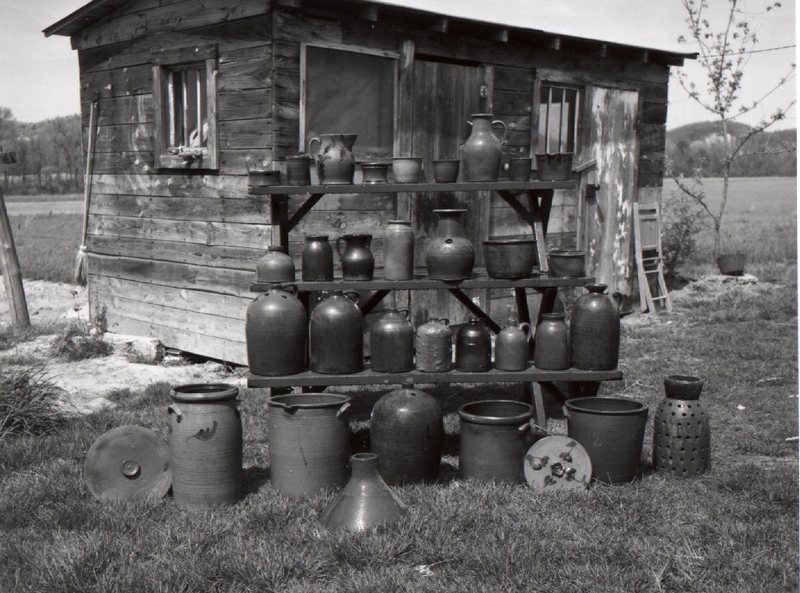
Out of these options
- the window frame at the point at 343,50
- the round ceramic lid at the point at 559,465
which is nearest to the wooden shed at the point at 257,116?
the window frame at the point at 343,50

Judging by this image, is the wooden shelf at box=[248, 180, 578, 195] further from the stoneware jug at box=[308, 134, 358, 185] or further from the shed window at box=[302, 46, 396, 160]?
the shed window at box=[302, 46, 396, 160]

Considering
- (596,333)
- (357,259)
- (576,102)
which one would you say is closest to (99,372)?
(357,259)

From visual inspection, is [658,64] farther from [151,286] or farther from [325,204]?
[151,286]

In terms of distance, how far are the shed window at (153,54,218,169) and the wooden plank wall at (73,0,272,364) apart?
0.14m

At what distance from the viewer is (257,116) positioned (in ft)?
23.0

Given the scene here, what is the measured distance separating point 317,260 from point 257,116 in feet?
7.58

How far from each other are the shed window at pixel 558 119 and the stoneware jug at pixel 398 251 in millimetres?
4672

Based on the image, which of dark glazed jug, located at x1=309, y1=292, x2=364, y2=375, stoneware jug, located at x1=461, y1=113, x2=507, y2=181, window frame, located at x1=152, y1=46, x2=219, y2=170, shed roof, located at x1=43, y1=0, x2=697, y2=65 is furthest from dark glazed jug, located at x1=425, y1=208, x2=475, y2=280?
window frame, located at x1=152, y1=46, x2=219, y2=170

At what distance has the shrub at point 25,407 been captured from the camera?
212 inches

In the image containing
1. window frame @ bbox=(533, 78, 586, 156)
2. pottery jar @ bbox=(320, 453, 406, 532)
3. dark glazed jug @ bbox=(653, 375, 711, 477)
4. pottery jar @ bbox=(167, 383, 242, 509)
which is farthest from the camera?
window frame @ bbox=(533, 78, 586, 156)

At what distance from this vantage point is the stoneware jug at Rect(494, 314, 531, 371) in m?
5.17

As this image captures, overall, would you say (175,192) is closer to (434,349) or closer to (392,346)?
(392,346)

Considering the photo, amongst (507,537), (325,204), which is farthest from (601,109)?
(507,537)

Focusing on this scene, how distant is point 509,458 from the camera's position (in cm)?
465
